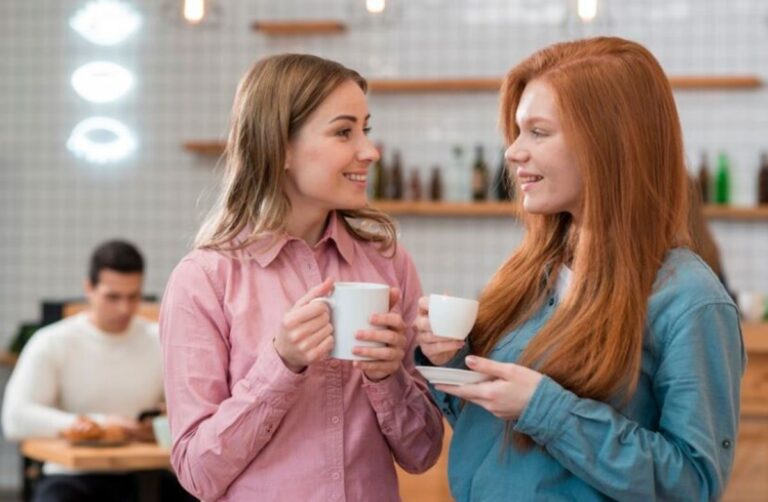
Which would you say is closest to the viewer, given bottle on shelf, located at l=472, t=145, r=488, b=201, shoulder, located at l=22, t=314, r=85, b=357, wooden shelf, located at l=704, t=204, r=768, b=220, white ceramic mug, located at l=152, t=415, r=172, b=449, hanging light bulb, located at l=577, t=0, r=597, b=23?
hanging light bulb, located at l=577, t=0, r=597, b=23

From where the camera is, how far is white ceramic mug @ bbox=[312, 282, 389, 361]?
186 cm

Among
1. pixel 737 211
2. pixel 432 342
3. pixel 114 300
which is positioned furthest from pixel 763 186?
pixel 432 342

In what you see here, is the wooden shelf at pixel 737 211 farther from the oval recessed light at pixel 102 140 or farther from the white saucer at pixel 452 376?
the white saucer at pixel 452 376

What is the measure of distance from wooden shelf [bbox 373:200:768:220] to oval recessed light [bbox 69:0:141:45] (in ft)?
5.30

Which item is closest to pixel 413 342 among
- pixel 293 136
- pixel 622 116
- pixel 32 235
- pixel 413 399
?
pixel 413 399

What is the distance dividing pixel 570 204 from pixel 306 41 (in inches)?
186

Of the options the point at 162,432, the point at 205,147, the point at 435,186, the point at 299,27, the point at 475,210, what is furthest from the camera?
the point at 205,147

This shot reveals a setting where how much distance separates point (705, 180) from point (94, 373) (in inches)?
116

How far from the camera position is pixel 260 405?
1925mm

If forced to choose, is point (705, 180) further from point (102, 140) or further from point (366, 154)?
point (366, 154)

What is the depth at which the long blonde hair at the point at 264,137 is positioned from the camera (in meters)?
2.05

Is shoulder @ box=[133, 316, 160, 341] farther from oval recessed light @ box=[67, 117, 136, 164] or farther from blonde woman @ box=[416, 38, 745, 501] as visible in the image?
blonde woman @ box=[416, 38, 745, 501]

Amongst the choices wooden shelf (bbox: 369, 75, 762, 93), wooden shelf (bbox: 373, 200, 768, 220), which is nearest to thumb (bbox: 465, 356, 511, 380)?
wooden shelf (bbox: 373, 200, 768, 220)

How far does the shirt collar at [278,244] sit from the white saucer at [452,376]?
0.38 metres
